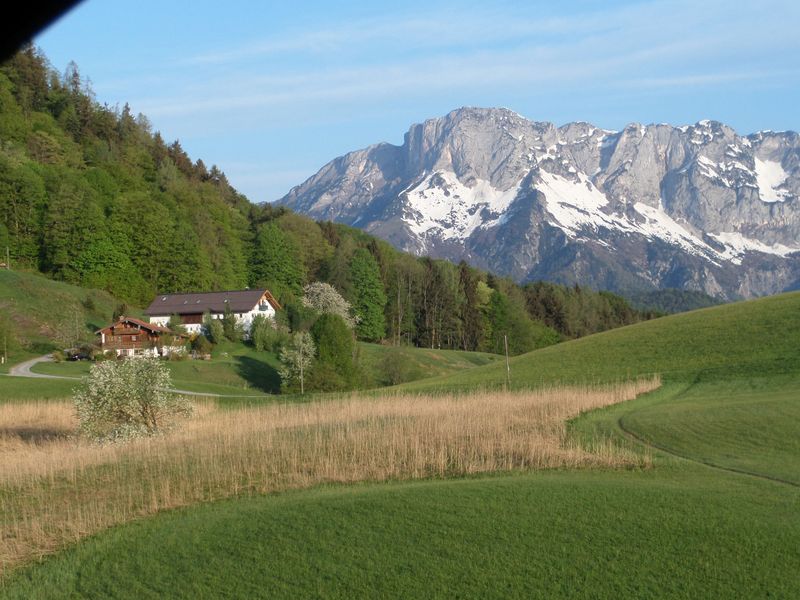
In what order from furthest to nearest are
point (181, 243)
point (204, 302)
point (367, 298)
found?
point (367, 298) → point (181, 243) → point (204, 302)

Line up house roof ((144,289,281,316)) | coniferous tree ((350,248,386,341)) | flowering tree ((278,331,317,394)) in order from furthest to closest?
1. coniferous tree ((350,248,386,341))
2. house roof ((144,289,281,316))
3. flowering tree ((278,331,317,394))

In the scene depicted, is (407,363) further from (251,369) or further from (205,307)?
(205,307)

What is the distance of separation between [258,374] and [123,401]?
54.6 metres

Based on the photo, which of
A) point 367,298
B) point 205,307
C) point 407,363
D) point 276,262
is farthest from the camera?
point 276,262

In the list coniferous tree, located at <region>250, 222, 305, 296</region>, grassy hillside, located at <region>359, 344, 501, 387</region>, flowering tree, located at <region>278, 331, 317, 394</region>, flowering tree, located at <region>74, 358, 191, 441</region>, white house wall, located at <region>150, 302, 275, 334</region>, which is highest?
coniferous tree, located at <region>250, 222, 305, 296</region>

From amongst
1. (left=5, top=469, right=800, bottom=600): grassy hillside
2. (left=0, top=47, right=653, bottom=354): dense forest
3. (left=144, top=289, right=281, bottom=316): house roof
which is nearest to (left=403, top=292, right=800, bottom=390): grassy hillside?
(left=5, top=469, right=800, bottom=600): grassy hillside

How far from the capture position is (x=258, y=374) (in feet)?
266

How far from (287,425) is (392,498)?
1282 cm

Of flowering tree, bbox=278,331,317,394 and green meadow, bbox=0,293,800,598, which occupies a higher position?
green meadow, bbox=0,293,800,598

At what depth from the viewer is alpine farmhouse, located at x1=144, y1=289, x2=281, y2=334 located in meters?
97.8

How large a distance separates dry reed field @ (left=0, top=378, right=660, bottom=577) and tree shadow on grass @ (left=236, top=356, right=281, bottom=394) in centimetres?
4912

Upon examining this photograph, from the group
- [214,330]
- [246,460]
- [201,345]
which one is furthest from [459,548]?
[214,330]

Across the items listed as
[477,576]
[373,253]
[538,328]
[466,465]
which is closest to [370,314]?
[373,253]

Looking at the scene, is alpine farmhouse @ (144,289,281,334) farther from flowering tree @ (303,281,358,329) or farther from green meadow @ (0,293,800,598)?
green meadow @ (0,293,800,598)
